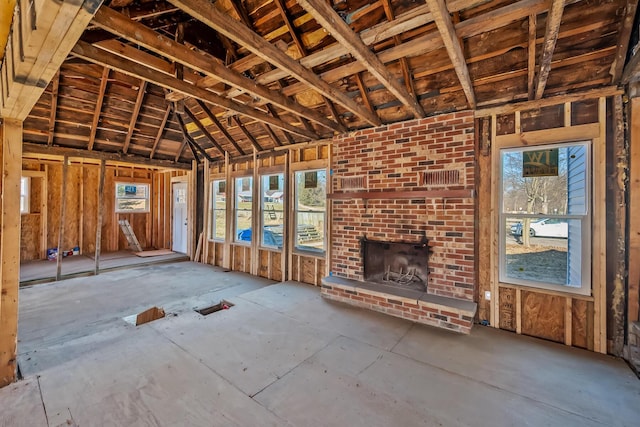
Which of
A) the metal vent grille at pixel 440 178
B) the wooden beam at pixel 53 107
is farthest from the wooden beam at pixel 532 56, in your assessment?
the wooden beam at pixel 53 107

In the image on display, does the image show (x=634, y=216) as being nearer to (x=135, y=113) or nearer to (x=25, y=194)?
(x=135, y=113)

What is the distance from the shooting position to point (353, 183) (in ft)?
13.7

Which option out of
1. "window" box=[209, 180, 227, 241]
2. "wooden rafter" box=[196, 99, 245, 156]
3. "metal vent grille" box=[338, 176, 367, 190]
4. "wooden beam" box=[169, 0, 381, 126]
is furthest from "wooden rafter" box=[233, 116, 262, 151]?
"wooden beam" box=[169, 0, 381, 126]

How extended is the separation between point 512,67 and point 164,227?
377 inches

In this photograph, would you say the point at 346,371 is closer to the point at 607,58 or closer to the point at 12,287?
the point at 12,287

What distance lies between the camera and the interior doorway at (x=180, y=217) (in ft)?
26.4

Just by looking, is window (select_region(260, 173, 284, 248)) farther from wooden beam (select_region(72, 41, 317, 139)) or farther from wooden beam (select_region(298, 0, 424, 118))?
wooden beam (select_region(298, 0, 424, 118))

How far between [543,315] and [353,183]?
A: 9.21 ft

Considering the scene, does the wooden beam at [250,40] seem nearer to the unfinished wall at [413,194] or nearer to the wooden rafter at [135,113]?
the unfinished wall at [413,194]

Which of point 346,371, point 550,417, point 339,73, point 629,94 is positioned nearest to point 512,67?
point 629,94

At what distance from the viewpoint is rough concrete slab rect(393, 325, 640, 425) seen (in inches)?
78.5

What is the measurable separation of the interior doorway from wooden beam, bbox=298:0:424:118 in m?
7.14

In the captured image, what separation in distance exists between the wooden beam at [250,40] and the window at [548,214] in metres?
2.28

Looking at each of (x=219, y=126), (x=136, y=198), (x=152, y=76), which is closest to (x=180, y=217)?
(x=136, y=198)
